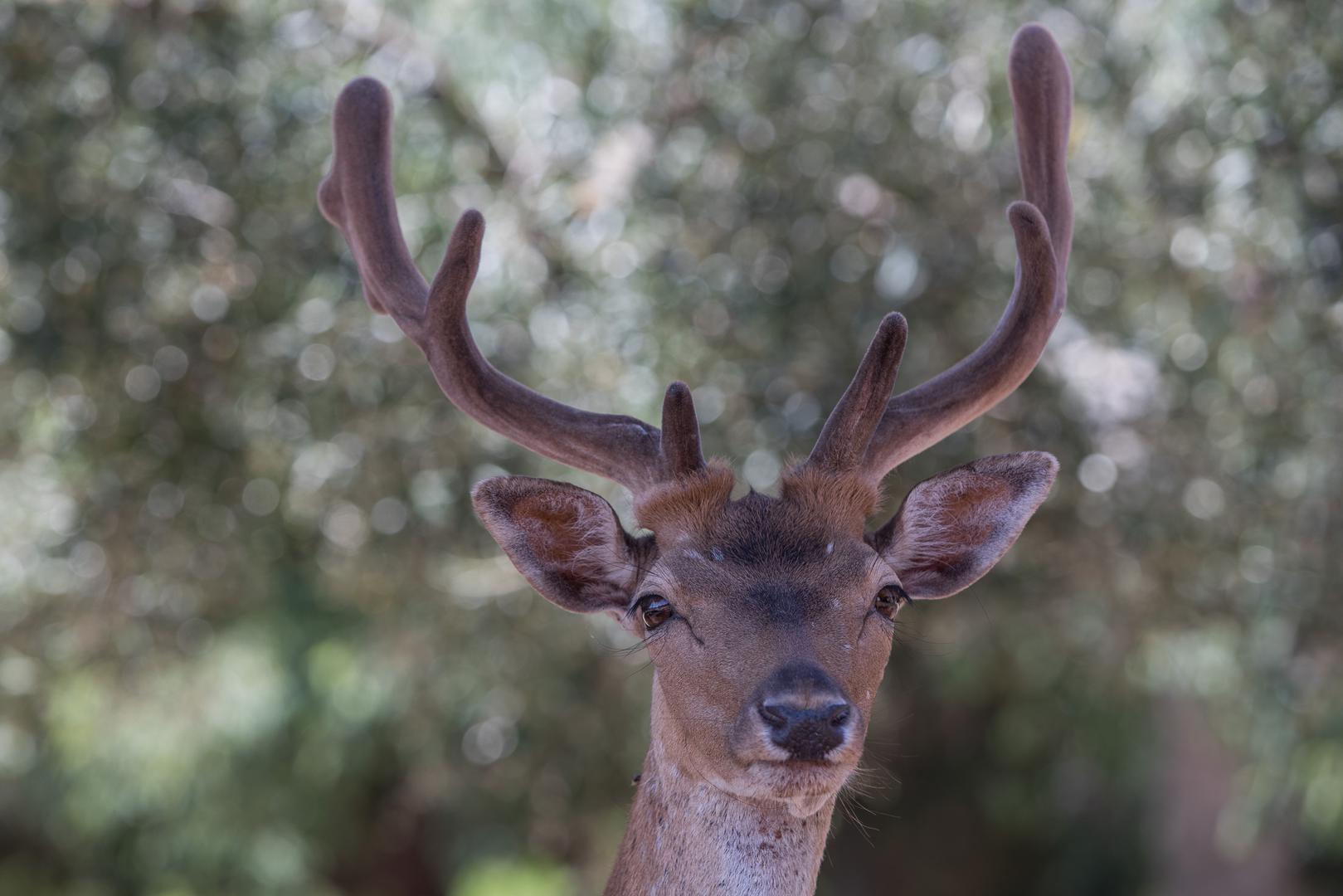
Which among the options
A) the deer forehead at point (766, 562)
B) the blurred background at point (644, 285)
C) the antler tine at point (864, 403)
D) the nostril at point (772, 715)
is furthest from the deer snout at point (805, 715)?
the blurred background at point (644, 285)

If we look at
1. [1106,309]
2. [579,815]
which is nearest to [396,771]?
[579,815]

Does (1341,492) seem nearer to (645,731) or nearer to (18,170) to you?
(645,731)

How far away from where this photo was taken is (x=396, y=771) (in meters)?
16.5

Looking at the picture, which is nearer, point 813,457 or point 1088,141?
point 813,457

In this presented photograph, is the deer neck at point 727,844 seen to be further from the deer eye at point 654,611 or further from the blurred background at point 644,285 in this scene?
the blurred background at point 644,285

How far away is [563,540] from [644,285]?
3293 mm

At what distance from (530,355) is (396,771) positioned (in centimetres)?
1065

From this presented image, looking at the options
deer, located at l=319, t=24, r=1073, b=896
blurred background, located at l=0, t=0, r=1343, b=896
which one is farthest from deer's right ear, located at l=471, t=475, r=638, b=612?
blurred background, located at l=0, t=0, r=1343, b=896

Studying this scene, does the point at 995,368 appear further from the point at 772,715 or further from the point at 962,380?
the point at 772,715

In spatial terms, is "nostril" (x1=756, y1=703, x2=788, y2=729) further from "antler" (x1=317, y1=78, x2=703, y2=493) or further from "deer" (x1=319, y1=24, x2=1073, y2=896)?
"antler" (x1=317, y1=78, x2=703, y2=493)

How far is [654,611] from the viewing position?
3531mm

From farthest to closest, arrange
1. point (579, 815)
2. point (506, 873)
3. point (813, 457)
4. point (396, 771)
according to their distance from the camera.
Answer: point (396, 771) → point (506, 873) → point (579, 815) → point (813, 457)

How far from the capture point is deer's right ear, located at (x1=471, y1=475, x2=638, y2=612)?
3680mm

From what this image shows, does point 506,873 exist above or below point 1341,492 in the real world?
below
